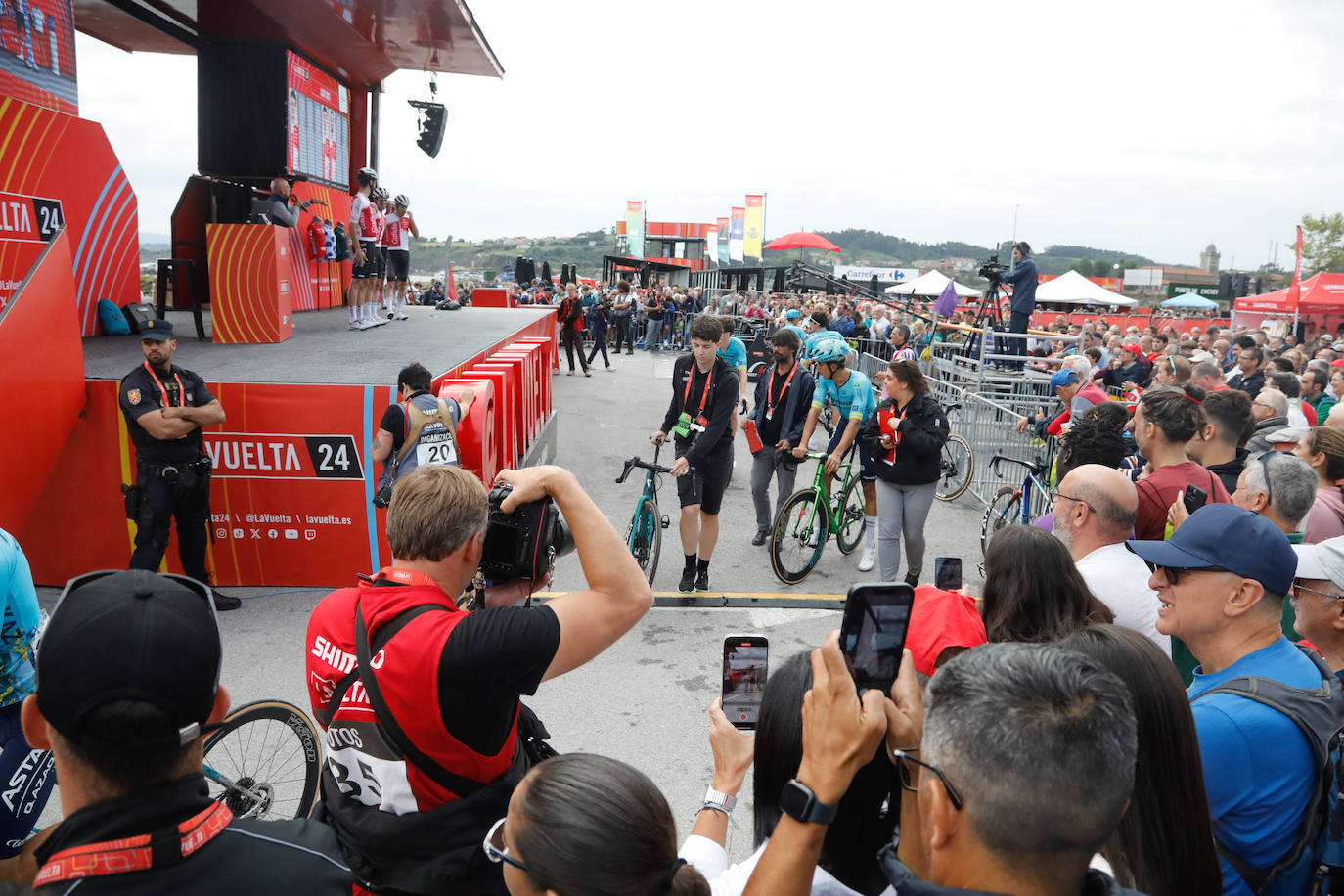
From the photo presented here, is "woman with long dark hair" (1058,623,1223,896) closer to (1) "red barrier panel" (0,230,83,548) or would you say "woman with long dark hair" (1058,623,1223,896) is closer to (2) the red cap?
(2) the red cap

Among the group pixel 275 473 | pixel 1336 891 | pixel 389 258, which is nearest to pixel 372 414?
pixel 275 473

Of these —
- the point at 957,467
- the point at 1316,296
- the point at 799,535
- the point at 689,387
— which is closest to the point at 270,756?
the point at 689,387

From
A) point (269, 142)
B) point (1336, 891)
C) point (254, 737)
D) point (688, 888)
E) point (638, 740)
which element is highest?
point (269, 142)

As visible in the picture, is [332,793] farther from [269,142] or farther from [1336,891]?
[269,142]

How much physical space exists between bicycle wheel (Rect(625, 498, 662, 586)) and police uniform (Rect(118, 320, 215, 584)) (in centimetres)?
316

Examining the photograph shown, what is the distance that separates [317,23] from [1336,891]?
1656 centimetres

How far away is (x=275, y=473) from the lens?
6891 mm

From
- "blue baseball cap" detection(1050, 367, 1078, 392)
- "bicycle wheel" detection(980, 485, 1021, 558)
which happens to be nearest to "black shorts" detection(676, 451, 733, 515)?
"bicycle wheel" detection(980, 485, 1021, 558)

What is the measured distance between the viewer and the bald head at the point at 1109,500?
363 cm

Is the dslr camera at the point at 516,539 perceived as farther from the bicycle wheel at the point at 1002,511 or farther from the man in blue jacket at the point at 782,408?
the bicycle wheel at the point at 1002,511

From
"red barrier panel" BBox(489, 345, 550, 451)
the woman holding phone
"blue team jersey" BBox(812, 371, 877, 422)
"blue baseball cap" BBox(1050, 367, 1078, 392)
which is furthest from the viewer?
"red barrier panel" BBox(489, 345, 550, 451)

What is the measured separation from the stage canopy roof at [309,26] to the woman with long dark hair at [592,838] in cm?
1467

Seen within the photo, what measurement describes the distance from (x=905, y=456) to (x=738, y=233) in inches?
2190

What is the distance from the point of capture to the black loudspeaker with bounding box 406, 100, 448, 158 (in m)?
20.0
